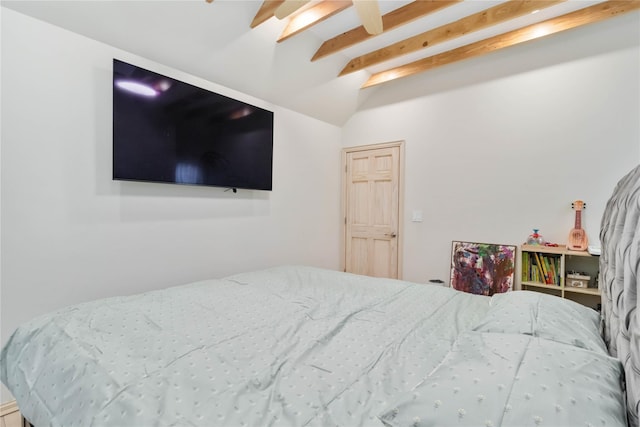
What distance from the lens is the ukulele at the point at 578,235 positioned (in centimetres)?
263

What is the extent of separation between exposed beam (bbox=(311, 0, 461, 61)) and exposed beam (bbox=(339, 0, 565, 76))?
50 centimetres

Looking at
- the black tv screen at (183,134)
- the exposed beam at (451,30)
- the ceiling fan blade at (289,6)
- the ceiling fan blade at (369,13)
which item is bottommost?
the black tv screen at (183,134)

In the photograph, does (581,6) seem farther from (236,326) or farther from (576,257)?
(236,326)

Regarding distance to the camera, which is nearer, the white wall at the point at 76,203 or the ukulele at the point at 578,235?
the white wall at the point at 76,203

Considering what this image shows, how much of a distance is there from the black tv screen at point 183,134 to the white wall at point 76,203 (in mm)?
135

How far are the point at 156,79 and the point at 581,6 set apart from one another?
3502 millimetres

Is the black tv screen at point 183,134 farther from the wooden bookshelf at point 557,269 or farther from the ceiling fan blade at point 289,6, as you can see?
the wooden bookshelf at point 557,269

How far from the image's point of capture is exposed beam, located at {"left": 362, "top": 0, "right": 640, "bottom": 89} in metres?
2.46

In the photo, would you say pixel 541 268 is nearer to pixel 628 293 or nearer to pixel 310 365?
pixel 628 293

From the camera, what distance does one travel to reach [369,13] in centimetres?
190

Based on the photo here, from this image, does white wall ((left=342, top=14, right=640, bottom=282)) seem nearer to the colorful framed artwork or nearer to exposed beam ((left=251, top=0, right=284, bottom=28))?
the colorful framed artwork

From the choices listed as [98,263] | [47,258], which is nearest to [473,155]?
[98,263]

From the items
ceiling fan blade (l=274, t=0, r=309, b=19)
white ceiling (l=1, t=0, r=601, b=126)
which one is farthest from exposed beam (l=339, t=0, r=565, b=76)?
ceiling fan blade (l=274, t=0, r=309, b=19)

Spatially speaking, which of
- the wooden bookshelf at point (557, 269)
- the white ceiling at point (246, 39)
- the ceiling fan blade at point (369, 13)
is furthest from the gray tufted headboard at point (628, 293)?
the white ceiling at point (246, 39)
